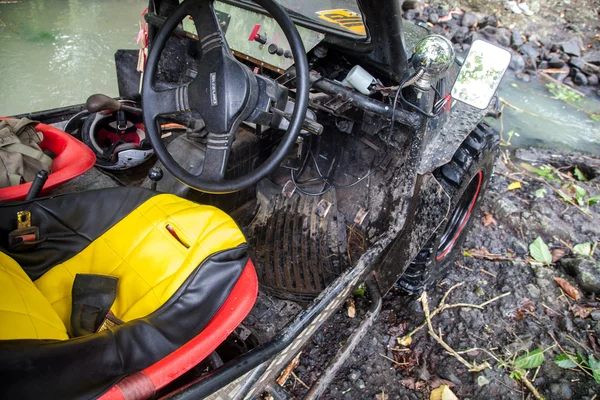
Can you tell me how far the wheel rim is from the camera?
230 centimetres

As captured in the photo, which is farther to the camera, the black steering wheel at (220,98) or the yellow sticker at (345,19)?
the yellow sticker at (345,19)

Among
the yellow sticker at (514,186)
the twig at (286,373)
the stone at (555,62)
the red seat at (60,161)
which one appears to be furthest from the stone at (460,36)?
the red seat at (60,161)

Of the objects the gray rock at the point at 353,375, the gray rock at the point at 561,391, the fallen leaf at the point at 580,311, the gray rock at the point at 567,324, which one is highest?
the fallen leaf at the point at 580,311

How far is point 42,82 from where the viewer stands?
4.06 m

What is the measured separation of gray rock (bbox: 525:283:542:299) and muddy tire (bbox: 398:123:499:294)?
1.48ft

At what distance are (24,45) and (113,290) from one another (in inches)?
173

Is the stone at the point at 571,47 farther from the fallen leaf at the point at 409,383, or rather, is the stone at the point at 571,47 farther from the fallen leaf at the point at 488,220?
the fallen leaf at the point at 409,383

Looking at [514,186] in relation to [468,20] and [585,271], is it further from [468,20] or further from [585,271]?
[468,20]

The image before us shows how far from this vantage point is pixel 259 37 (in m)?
1.85

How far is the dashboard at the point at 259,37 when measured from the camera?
1.83 m

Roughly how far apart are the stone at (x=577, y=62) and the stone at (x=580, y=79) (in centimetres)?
10

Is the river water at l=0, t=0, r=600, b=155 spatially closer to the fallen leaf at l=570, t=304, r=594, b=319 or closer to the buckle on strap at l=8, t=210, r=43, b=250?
the fallen leaf at l=570, t=304, r=594, b=319

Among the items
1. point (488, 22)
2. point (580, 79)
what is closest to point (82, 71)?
point (488, 22)

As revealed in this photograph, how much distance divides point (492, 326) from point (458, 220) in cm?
57
